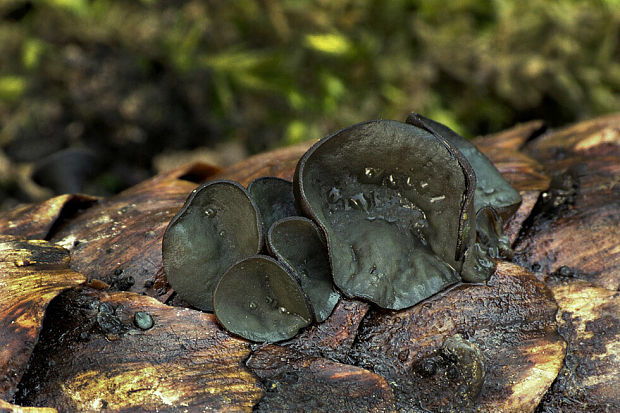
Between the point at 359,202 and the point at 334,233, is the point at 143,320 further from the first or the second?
the point at 359,202

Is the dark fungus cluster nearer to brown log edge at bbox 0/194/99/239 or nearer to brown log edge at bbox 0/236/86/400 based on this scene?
brown log edge at bbox 0/236/86/400

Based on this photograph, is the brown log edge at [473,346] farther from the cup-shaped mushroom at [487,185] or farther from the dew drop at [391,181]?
the dew drop at [391,181]

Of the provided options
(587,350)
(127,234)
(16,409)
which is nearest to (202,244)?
(127,234)

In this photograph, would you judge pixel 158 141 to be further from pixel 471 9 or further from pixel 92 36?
pixel 471 9

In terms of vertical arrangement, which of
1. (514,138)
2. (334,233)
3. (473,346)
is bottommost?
(473,346)

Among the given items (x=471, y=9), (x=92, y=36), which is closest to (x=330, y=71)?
(x=471, y=9)
